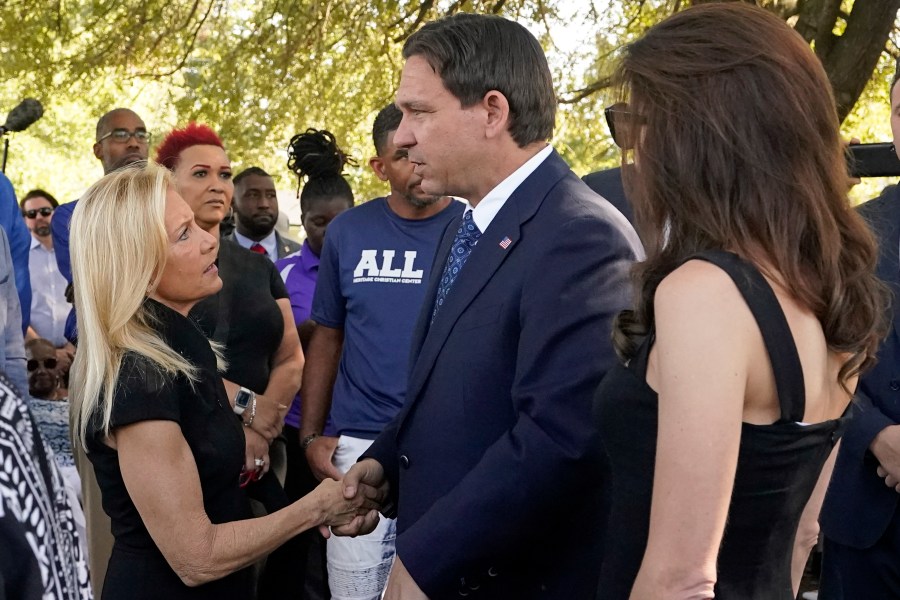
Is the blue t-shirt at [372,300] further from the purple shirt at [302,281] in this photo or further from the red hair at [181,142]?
the purple shirt at [302,281]

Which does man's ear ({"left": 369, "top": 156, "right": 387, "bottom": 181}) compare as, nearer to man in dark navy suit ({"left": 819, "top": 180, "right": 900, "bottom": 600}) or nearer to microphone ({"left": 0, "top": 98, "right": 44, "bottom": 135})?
microphone ({"left": 0, "top": 98, "right": 44, "bottom": 135})

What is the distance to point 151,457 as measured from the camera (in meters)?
2.90

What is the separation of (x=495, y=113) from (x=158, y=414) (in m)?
1.17

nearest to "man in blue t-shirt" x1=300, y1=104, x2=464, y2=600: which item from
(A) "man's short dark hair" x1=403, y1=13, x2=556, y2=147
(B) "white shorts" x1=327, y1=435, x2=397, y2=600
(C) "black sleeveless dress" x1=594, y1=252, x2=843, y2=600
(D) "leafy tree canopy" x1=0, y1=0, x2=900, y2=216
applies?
(B) "white shorts" x1=327, y1=435, x2=397, y2=600

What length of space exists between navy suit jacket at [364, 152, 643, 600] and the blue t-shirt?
6.06 ft

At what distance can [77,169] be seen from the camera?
28.6m

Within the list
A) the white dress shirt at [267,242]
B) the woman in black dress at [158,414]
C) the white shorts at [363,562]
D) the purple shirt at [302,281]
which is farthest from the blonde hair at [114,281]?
the white dress shirt at [267,242]

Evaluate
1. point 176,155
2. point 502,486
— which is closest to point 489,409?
point 502,486

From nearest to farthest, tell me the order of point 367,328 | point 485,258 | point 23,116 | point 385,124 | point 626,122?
1. point 626,122
2. point 485,258
3. point 367,328
4. point 385,124
5. point 23,116

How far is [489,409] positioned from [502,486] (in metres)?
0.24

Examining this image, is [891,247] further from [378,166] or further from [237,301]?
[237,301]

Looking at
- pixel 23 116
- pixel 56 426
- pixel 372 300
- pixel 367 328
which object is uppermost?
pixel 23 116

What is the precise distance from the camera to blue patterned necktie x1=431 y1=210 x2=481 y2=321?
3088mm

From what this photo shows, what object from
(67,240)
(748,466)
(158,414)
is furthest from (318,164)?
(748,466)
